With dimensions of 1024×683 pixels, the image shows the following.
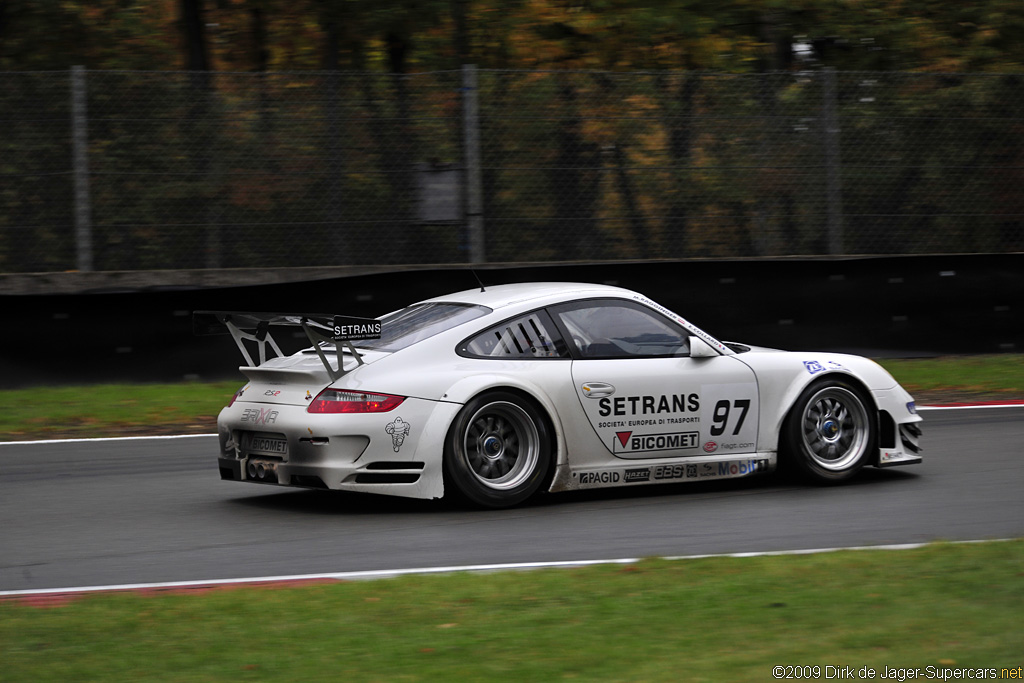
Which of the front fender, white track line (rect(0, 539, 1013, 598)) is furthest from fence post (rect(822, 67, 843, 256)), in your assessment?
white track line (rect(0, 539, 1013, 598))

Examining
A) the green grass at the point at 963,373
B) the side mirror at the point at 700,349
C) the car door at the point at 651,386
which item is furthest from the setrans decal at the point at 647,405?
the green grass at the point at 963,373

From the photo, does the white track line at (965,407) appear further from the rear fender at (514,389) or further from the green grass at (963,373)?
the rear fender at (514,389)

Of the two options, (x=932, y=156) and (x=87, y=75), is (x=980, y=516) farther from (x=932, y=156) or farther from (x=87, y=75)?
(x=87, y=75)

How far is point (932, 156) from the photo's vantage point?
48.3 ft

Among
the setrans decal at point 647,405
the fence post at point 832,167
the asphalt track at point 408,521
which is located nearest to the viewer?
the asphalt track at point 408,521

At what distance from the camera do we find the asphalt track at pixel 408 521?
6520mm

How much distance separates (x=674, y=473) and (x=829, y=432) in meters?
1.16

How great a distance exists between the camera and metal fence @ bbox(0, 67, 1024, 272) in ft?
42.8

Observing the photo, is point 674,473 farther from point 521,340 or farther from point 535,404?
point 521,340

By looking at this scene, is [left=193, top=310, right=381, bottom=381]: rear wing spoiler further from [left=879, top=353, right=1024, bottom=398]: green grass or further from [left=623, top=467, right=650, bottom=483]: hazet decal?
[left=879, top=353, right=1024, bottom=398]: green grass

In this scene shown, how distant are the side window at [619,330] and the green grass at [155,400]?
4.35 meters

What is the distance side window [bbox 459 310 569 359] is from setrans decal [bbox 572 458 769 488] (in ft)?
2.44

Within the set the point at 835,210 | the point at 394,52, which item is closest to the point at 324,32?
the point at 394,52

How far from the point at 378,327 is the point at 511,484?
1.17 m
